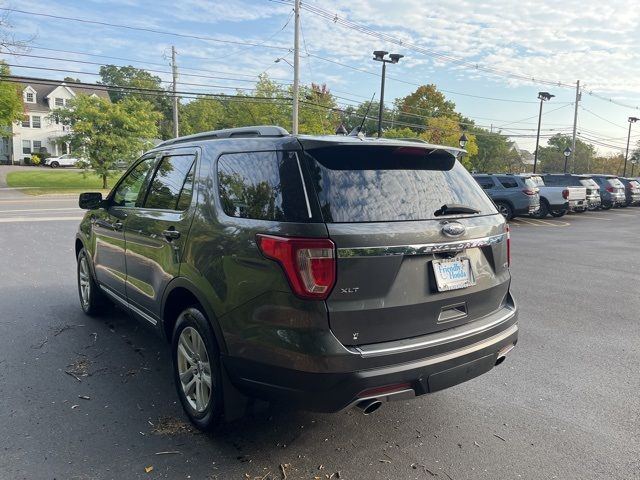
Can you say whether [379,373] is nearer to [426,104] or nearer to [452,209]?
[452,209]

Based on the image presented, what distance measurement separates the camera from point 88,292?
17.8 ft

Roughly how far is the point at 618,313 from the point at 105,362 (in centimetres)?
585

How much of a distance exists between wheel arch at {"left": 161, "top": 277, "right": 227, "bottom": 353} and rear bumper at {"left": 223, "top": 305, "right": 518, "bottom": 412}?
0.20 m

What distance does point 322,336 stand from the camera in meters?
2.45

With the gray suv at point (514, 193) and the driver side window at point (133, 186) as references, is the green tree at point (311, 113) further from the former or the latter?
the driver side window at point (133, 186)

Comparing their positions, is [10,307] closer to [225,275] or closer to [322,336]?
[225,275]

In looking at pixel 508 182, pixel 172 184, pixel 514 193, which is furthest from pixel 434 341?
pixel 508 182

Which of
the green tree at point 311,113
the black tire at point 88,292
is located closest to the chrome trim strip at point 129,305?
the black tire at point 88,292

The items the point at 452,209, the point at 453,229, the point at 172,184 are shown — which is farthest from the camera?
the point at 172,184

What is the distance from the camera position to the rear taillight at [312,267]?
2447 millimetres

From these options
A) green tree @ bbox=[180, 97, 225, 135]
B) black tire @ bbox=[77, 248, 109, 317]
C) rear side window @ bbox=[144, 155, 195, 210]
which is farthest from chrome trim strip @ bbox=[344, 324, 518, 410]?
green tree @ bbox=[180, 97, 225, 135]

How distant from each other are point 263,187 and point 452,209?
116cm

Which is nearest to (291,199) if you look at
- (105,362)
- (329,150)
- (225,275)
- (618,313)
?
(329,150)

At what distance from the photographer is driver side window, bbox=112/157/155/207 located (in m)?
4.27
